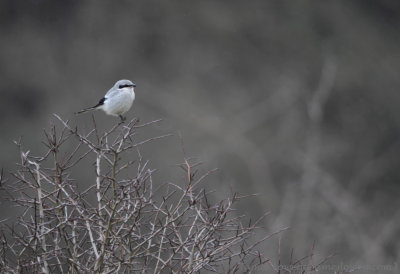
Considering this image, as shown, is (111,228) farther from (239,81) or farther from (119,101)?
(239,81)

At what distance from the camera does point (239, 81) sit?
27781mm

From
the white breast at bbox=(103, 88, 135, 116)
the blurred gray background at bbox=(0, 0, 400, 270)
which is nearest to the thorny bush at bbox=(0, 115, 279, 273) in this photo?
the white breast at bbox=(103, 88, 135, 116)

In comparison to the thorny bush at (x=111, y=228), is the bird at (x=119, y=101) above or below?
above

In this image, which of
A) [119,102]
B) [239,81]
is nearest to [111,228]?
[119,102]

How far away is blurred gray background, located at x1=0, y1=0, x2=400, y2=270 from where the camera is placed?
71.2ft

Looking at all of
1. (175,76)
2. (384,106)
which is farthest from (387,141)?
(175,76)

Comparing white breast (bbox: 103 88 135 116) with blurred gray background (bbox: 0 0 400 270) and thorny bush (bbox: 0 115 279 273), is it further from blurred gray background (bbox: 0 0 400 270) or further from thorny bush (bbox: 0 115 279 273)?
blurred gray background (bbox: 0 0 400 270)

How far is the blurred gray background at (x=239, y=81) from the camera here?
2170 cm

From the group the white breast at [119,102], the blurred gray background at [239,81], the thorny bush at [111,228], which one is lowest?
the thorny bush at [111,228]

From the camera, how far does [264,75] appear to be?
28.0m

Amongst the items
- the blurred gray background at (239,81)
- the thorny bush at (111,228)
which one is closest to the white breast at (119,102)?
the thorny bush at (111,228)

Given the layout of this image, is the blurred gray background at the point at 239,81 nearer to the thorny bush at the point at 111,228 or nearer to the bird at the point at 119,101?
the bird at the point at 119,101

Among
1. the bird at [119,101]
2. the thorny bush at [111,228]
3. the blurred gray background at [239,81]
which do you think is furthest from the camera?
the blurred gray background at [239,81]

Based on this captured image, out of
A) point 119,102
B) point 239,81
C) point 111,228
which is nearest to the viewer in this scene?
point 111,228
